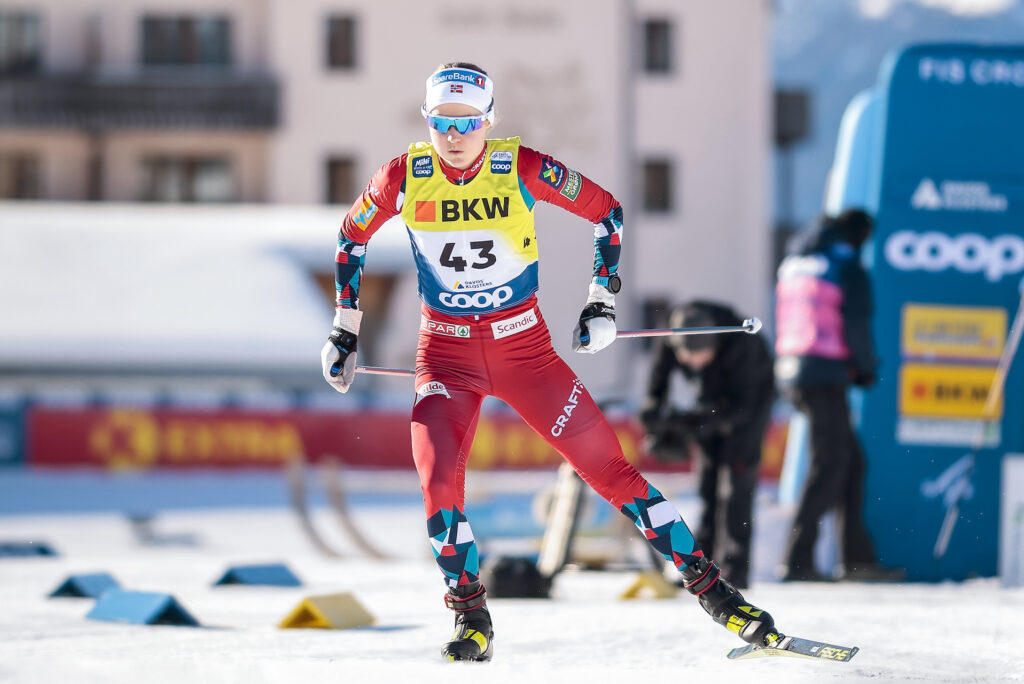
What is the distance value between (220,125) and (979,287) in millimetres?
18954

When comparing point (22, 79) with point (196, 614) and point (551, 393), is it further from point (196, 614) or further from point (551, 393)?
point (551, 393)

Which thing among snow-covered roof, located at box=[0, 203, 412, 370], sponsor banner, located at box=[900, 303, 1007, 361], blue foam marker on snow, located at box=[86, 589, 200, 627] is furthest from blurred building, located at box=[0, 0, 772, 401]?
blue foam marker on snow, located at box=[86, 589, 200, 627]

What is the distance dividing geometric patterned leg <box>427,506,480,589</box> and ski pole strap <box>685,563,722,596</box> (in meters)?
0.70

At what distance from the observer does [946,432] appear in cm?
771

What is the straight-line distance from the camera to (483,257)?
4.18m

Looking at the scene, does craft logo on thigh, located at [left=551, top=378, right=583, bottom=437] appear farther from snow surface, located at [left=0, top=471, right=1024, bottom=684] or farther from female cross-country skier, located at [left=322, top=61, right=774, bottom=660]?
snow surface, located at [left=0, top=471, right=1024, bottom=684]

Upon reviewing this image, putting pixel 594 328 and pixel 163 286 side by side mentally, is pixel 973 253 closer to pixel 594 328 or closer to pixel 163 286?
pixel 594 328

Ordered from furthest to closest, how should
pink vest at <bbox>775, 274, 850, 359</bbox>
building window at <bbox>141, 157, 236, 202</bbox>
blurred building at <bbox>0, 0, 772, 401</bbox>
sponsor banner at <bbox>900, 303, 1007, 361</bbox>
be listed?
building window at <bbox>141, 157, 236, 202</bbox>, blurred building at <bbox>0, 0, 772, 401</bbox>, sponsor banner at <bbox>900, 303, 1007, 361</bbox>, pink vest at <bbox>775, 274, 850, 359</bbox>

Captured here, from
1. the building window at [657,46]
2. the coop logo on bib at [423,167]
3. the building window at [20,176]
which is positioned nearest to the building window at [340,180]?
the building window at [20,176]

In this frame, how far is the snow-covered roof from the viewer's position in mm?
17844

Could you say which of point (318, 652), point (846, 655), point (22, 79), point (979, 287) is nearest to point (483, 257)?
point (318, 652)

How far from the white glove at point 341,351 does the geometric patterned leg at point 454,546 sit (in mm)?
577

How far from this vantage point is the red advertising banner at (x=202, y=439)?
48.6 feet

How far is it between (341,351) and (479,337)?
485mm
